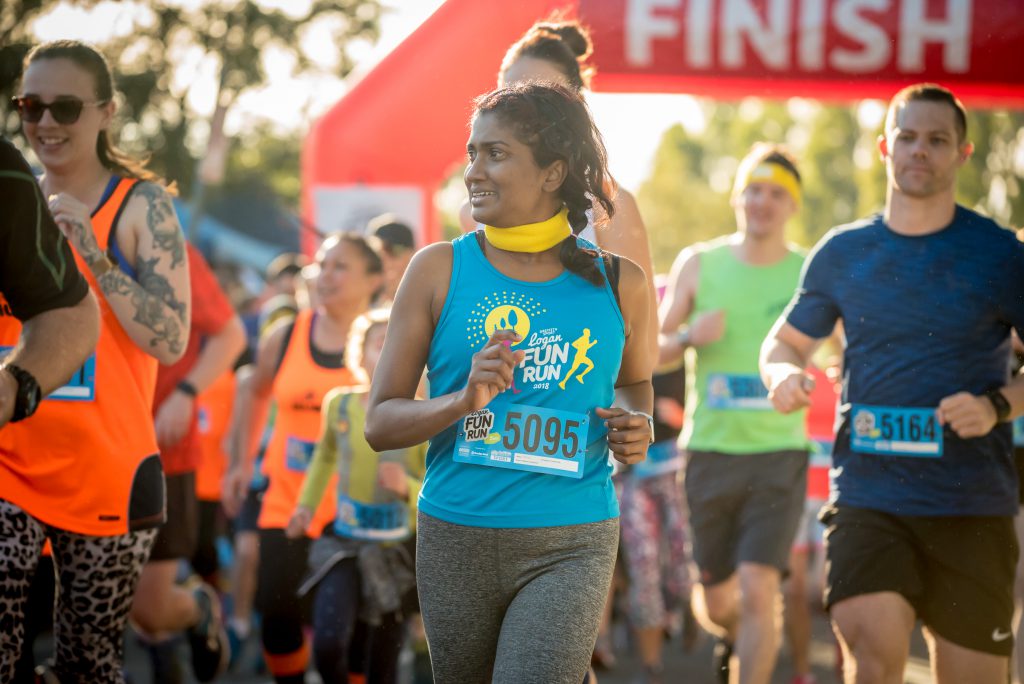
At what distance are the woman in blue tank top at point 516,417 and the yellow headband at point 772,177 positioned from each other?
3.33 m

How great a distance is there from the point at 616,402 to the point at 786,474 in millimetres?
2763

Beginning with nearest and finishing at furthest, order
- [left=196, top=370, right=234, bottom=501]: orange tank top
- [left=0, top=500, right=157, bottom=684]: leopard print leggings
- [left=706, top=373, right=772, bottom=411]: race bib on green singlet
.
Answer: [left=0, top=500, right=157, bottom=684]: leopard print leggings, [left=706, top=373, right=772, bottom=411]: race bib on green singlet, [left=196, top=370, right=234, bottom=501]: orange tank top

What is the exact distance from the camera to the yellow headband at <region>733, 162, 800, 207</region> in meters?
6.65

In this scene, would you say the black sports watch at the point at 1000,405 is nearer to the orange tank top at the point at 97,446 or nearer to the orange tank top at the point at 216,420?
the orange tank top at the point at 97,446

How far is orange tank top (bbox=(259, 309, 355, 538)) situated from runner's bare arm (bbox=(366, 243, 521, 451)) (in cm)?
285

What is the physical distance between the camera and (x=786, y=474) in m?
6.20

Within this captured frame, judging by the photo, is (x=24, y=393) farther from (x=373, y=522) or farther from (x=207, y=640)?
(x=207, y=640)

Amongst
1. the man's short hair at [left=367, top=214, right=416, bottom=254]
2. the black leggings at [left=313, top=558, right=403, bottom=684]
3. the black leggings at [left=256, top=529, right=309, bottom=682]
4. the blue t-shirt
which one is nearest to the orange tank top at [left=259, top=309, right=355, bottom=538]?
the black leggings at [left=256, top=529, right=309, bottom=682]

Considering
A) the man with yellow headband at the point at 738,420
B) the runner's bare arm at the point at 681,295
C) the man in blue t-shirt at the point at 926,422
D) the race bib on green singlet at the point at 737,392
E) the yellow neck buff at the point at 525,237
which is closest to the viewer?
the yellow neck buff at the point at 525,237

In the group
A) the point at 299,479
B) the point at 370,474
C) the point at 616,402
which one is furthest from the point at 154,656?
the point at 616,402

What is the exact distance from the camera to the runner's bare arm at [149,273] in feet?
13.6

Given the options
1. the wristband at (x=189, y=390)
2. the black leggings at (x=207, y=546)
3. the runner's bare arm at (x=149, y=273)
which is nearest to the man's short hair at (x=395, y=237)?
the wristband at (x=189, y=390)

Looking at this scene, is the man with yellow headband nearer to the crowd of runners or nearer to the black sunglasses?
the crowd of runners

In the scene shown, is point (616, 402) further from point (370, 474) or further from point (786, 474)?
point (786, 474)
